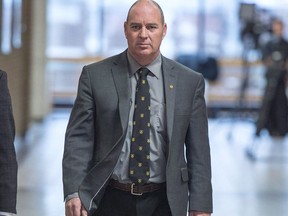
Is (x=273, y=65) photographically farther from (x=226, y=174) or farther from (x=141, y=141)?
(x=141, y=141)

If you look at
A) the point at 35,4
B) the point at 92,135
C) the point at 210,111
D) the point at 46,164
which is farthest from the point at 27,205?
the point at 210,111

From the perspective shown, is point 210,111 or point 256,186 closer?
point 256,186

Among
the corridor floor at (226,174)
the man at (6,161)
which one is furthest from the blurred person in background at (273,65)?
the man at (6,161)

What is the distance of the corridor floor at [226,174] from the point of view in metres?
6.46

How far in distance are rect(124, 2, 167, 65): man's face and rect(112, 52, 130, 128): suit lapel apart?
0.12 metres

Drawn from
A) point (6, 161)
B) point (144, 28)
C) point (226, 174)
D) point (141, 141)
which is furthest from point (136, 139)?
point (226, 174)

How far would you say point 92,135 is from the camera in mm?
2865

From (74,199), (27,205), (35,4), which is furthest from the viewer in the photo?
(35,4)

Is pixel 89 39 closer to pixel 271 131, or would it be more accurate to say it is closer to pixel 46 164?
pixel 271 131

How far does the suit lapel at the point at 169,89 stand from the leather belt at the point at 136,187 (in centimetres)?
19

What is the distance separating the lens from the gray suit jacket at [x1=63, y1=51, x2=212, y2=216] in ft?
9.17

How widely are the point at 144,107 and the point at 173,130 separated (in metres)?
0.14

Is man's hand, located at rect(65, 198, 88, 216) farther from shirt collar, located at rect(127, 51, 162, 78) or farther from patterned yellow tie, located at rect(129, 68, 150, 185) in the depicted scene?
shirt collar, located at rect(127, 51, 162, 78)

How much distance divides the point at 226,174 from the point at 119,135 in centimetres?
555
